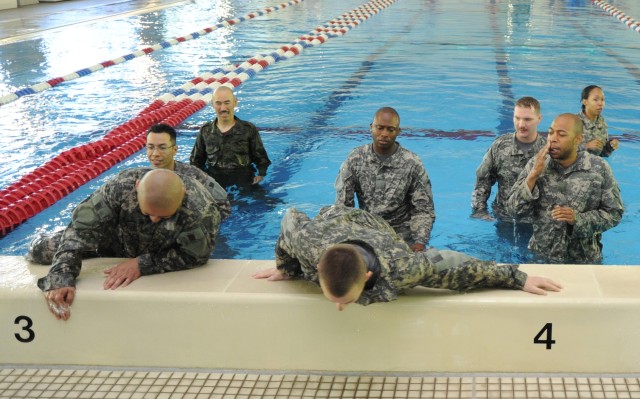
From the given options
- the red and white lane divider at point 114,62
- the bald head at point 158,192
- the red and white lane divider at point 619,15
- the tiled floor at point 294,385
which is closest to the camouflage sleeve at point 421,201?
the tiled floor at point 294,385

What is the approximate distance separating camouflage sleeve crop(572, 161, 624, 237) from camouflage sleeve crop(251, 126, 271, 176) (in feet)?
8.38

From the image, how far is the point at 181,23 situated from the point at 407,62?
708cm

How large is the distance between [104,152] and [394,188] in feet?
12.5

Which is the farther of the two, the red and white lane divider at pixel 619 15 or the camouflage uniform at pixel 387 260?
the red and white lane divider at pixel 619 15

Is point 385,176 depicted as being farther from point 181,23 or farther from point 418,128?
point 181,23

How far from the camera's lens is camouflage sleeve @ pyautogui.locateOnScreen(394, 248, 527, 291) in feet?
9.54

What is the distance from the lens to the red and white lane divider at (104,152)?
5.59m

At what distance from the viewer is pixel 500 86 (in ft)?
31.7

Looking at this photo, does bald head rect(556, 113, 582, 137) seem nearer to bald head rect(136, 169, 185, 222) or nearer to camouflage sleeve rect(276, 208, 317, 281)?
camouflage sleeve rect(276, 208, 317, 281)

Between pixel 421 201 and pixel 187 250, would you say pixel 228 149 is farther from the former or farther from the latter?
pixel 187 250

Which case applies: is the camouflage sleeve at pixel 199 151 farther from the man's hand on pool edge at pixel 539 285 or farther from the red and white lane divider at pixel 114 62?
the red and white lane divider at pixel 114 62

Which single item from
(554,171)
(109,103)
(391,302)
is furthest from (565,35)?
(391,302)

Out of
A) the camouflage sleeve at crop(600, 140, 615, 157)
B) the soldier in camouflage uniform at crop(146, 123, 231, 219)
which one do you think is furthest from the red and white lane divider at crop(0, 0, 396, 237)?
the camouflage sleeve at crop(600, 140, 615, 157)

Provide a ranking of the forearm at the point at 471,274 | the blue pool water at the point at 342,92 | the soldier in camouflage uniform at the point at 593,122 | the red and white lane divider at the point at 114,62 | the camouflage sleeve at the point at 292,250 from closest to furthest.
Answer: the forearm at the point at 471,274, the camouflage sleeve at the point at 292,250, the soldier in camouflage uniform at the point at 593,122, the blue pool water at the point at 342,92, the red and white lane divider at the point at 114,62
